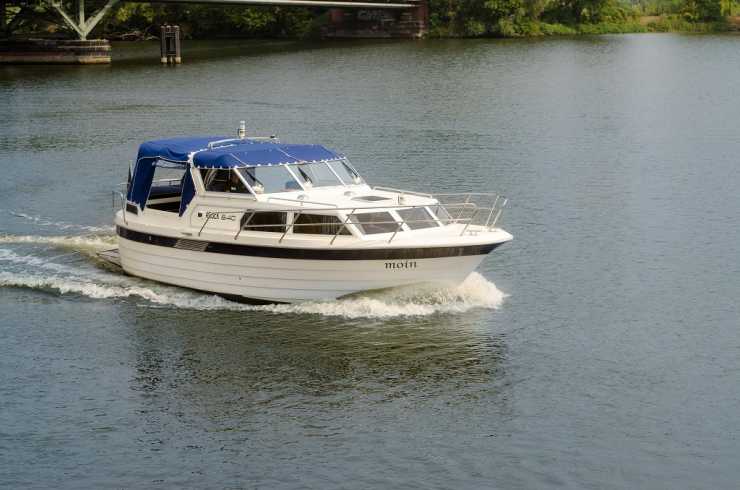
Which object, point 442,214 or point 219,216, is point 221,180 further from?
point 442,214

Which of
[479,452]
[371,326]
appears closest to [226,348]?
[371,326]

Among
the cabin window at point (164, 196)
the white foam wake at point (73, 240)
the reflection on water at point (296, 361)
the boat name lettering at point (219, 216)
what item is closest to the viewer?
the reflection on water at point (296, 361)

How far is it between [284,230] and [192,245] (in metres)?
2.60

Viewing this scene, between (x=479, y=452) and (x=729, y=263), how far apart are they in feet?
47.4

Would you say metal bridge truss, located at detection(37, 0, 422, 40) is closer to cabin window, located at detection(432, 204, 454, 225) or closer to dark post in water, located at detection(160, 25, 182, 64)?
dark post in water, located at detection(160, 25, 182, 64)

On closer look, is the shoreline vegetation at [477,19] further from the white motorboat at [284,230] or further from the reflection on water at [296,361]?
the reflection on water at [296,361]

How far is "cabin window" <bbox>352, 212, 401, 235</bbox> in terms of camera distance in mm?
27359

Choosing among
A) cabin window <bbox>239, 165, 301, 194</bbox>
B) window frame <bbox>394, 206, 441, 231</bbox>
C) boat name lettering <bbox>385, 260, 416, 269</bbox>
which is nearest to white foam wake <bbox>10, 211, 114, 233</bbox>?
cabin window <bbox>239, 165, 301, 194</bbox>

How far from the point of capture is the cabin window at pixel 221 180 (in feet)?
94.6

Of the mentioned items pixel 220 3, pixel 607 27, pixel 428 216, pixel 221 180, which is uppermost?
pixel 220 3

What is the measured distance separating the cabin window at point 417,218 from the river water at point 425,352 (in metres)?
1.54

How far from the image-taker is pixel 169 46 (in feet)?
316

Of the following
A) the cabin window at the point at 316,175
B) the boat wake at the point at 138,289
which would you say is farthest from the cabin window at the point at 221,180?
the boat wake at the point at 138,289

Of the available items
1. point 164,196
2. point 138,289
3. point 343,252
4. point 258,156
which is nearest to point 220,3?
point 164,196
